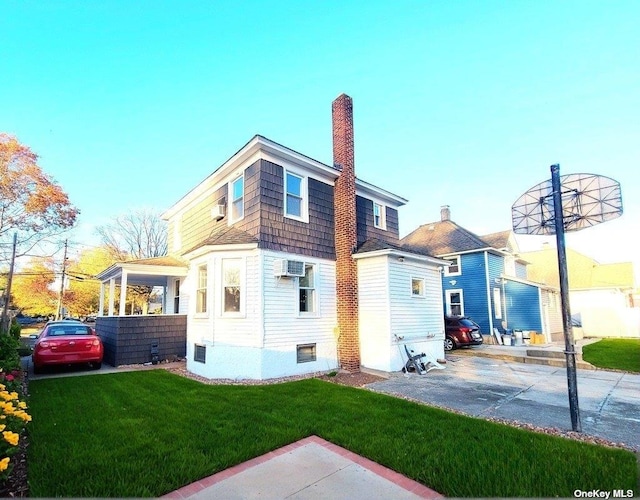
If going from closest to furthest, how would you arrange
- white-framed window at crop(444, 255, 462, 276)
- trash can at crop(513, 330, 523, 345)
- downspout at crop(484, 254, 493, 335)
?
trash can at crop(513, 330, 523, 345)
downspout at crop(484, 254, 493, 335)
white-framed window at crop(444, 255, 462, 276)

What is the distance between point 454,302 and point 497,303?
2.37 metres

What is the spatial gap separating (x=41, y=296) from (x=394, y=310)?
109 feet

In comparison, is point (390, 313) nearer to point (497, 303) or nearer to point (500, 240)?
point (497, 303)

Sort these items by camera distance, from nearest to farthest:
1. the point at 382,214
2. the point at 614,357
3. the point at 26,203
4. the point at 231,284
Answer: the point at 231,284 → the point at 614,357 → the point at 382,214 → the point at 26,203

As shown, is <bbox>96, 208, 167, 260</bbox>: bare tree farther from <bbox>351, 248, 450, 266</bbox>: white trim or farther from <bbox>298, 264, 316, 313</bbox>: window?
<bbox>351, 248, 450, 266</bbox>: white trim

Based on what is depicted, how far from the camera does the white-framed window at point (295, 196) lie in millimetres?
10000

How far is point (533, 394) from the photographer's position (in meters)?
7.03

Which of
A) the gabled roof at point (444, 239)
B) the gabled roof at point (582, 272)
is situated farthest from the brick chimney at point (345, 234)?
the gabled roof at point (582, 272)

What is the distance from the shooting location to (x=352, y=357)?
33.6 feet

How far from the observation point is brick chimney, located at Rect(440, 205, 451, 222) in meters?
24.1

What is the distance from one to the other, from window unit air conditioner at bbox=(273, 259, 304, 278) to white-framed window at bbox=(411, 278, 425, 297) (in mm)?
4077

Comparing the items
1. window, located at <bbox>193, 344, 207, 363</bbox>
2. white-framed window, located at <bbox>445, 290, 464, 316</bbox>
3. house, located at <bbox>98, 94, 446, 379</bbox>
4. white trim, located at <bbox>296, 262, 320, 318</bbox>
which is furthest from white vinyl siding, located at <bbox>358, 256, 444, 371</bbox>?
white-framed window, located at <bbox>445, 290, 464, 316</bbox>

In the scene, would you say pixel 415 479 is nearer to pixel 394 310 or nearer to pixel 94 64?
pixel 394 310

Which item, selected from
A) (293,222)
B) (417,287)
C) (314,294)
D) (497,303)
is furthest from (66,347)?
(497,303)
